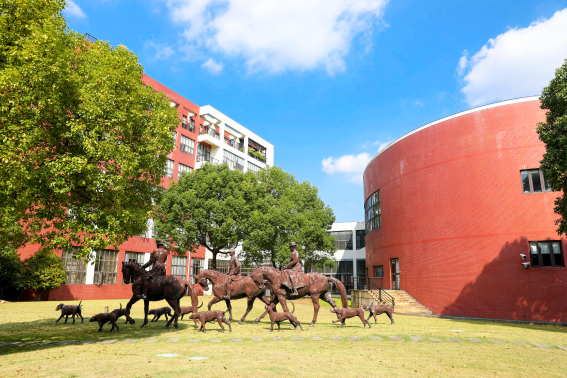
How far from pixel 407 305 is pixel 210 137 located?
27136 mm

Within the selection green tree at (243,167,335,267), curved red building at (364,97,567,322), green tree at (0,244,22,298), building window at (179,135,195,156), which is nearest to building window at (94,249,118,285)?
green tree at (0,244,22,298)

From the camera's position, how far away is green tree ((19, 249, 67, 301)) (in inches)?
896

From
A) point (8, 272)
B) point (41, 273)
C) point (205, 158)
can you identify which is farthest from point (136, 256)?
point (205, 158)

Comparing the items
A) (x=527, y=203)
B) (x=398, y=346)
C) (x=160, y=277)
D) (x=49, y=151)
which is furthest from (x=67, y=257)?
(x=527, y=203)

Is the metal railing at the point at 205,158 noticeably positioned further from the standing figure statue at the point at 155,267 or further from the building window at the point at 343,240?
the standing figure statue at the point at 155,267

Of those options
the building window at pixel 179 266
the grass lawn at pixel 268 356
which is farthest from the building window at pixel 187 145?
the grass lawn at pixel 268 356

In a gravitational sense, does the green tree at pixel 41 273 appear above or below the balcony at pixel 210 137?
below

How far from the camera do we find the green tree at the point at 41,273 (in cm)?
2277

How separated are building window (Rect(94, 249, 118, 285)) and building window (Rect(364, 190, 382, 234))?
67.8 ft

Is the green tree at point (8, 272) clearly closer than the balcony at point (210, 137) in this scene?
Yes

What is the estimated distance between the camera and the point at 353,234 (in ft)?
160

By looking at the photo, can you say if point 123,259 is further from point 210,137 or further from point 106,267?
point 210,137

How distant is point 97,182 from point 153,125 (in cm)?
287

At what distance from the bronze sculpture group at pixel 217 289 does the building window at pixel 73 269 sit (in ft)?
54.0
